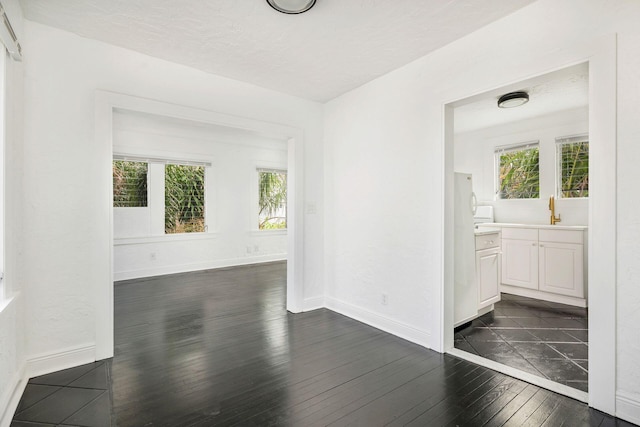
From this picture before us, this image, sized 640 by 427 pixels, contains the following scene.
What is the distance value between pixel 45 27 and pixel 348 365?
3.50m

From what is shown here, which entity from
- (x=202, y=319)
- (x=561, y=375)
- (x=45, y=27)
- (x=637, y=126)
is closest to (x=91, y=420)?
(x=202, y=319)

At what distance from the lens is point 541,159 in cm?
466

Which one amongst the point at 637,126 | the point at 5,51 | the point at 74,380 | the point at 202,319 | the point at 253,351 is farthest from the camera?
the point at 202,319

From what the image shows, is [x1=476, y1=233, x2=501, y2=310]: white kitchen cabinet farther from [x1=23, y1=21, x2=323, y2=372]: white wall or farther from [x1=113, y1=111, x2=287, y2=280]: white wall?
[x1=113, y1=111, x2=287, y2=280]: white wall

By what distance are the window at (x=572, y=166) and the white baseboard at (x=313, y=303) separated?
3.81 m

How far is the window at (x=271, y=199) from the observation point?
7.07 meters

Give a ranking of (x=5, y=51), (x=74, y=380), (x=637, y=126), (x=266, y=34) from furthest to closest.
Answer: (x=266, y=34) → (x=74, y=380) → (x=5, y=51) → (x=637, y=126)

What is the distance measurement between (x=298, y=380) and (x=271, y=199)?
534 cm

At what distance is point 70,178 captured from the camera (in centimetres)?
245

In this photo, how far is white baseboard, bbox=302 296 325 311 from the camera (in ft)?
12.6

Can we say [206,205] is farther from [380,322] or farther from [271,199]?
[380,322]

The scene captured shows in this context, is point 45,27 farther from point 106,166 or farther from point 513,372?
point 513,372

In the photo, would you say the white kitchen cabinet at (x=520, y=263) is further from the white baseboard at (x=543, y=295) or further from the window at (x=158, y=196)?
the window at (x=158, y=196)

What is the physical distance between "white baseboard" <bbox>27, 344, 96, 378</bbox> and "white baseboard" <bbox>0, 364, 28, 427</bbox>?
7 cm
